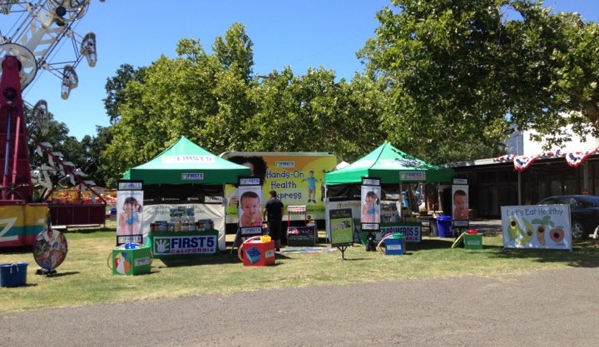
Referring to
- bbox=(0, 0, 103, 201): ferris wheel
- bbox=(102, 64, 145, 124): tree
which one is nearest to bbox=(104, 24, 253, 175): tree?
bbox=(0, 0, 103, 201): ferris wheel

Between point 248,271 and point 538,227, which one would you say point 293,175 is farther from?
point 538,227

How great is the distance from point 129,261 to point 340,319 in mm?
5793

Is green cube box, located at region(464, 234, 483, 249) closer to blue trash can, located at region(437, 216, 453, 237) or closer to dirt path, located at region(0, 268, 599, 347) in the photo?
blue trash can, located at region(437, 216, 453, 237)

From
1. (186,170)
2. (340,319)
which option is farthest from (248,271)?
(340,319)

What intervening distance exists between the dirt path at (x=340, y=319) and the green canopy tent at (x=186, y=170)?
210 inches

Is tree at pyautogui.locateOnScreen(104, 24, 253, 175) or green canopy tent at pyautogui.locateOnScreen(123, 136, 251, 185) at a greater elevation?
tree at pyautogui.locateOnScreen(104, 24, 253, 175)

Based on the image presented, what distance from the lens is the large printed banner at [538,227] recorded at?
47.3 ft

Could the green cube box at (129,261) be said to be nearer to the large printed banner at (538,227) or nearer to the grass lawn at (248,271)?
the grass lawn at (248,271)

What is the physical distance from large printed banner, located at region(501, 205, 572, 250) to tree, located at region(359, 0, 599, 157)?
257 cm

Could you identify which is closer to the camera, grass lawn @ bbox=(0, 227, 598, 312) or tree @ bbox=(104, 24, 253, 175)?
grass lawn @ bbox=(0, 227, 598, 312)

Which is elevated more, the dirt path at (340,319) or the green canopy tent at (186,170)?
the green canopy tent at (186,170)

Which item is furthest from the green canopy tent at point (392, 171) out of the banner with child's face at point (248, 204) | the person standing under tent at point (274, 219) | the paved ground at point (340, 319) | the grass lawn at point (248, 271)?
the paved ground at point (340, 319)

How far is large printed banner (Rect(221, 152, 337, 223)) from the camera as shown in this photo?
19156 millimetres

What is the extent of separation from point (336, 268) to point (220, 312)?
15.3 feet
